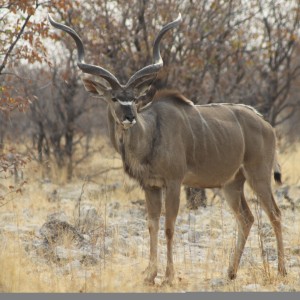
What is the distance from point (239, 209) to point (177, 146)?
0.93 metres

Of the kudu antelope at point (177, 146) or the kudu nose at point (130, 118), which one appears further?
the kudu antelope at point (177, 146)

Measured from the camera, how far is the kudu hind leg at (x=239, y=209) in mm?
5977

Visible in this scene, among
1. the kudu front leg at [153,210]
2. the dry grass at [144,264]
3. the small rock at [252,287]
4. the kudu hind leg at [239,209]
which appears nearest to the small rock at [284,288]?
the dry grass at [144,264]

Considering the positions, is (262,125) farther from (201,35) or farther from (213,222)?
(201,35)

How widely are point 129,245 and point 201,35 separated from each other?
3.97m

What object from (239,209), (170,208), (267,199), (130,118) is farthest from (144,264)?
(130,118)

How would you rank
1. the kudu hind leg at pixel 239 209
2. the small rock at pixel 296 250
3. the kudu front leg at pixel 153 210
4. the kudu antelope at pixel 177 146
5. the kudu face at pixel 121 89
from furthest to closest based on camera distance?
the small rock at pixel 296 250 < the kudu hind leg at pixel 239 209 < the kudu front leg at pixel 153 210 < the kudu antelope at pixel 177 146 < the kudu face at pixel 121 89

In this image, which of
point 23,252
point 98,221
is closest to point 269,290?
point 23,252

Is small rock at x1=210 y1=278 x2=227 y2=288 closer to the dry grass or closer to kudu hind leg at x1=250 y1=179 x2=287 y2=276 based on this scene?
the dry grass

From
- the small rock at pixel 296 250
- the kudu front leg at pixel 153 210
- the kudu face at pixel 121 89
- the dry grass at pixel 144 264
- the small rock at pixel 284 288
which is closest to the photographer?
the dry grass at pixel 144 264

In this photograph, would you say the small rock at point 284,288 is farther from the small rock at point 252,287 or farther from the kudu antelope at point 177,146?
the kudu antelope at point 177,146

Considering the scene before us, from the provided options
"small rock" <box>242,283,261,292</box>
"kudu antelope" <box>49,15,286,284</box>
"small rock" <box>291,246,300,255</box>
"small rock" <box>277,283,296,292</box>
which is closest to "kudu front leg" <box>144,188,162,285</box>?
"kudu antelope" <box>49,15,286,284</box>

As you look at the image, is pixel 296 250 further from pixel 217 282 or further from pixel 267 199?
pixel 217 282

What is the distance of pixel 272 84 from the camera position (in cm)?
1182
